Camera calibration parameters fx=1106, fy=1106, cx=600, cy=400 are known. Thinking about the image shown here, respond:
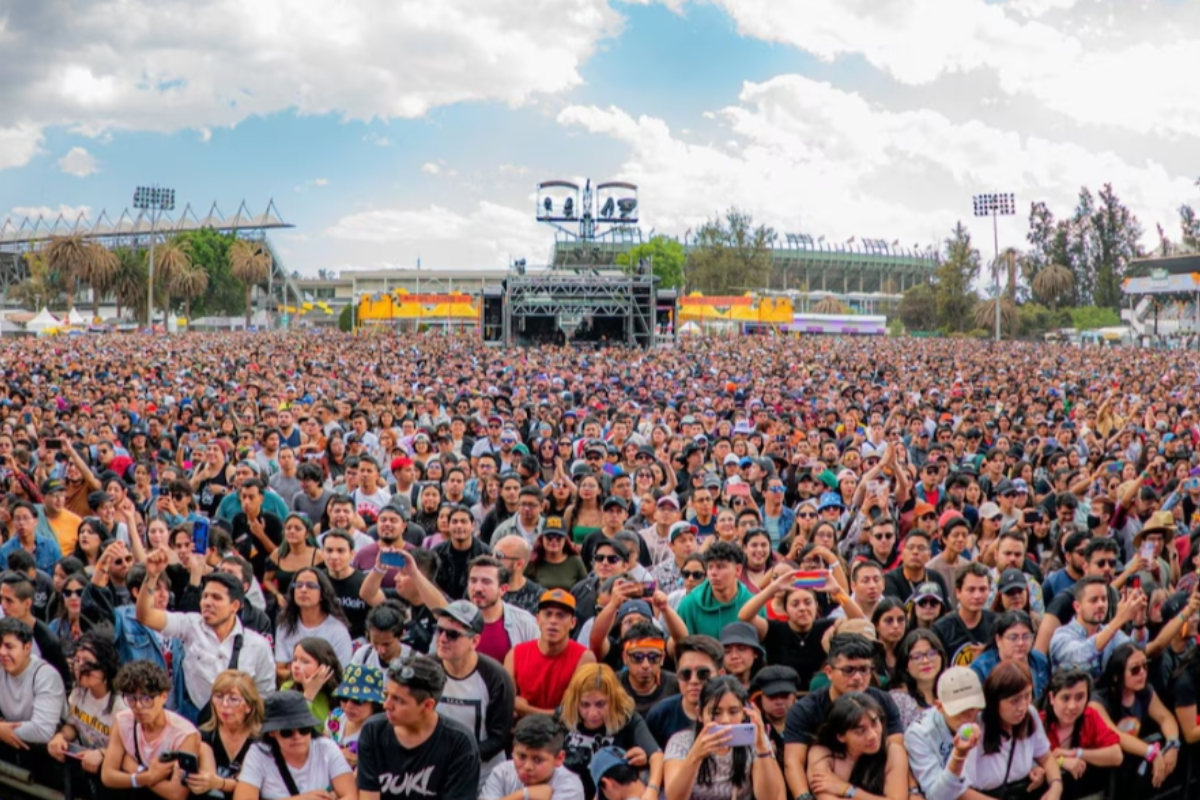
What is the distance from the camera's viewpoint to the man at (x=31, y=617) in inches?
202

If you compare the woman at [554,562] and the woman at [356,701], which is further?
the woman at [554,562]

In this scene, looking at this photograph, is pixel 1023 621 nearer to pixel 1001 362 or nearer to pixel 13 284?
pixel 1001 362

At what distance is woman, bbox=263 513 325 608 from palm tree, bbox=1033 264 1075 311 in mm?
85548

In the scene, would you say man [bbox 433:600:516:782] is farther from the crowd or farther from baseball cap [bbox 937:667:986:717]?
baseball cap [bbox 937:667:986:717]

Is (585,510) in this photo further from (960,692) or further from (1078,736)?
(960,692)

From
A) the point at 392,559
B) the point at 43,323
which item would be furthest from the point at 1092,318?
the point at 392,559

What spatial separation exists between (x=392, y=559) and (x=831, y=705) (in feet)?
8.28

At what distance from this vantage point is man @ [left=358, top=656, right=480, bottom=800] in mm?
3840

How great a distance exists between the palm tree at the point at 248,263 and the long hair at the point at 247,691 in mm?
84662

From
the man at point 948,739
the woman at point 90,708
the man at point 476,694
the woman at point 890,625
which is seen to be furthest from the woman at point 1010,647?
the woman at point 90,708

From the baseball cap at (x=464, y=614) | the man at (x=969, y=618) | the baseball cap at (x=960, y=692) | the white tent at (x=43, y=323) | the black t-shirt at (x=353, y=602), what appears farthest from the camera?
the white tent at (x=43, y=323)

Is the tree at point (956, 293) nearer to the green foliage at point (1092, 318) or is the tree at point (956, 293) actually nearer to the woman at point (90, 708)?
the green foliage at point (1092, 318)

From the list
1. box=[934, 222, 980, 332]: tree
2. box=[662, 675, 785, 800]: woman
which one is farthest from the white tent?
box=[662, 675, 785, 800]: woman

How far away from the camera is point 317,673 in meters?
4.72
